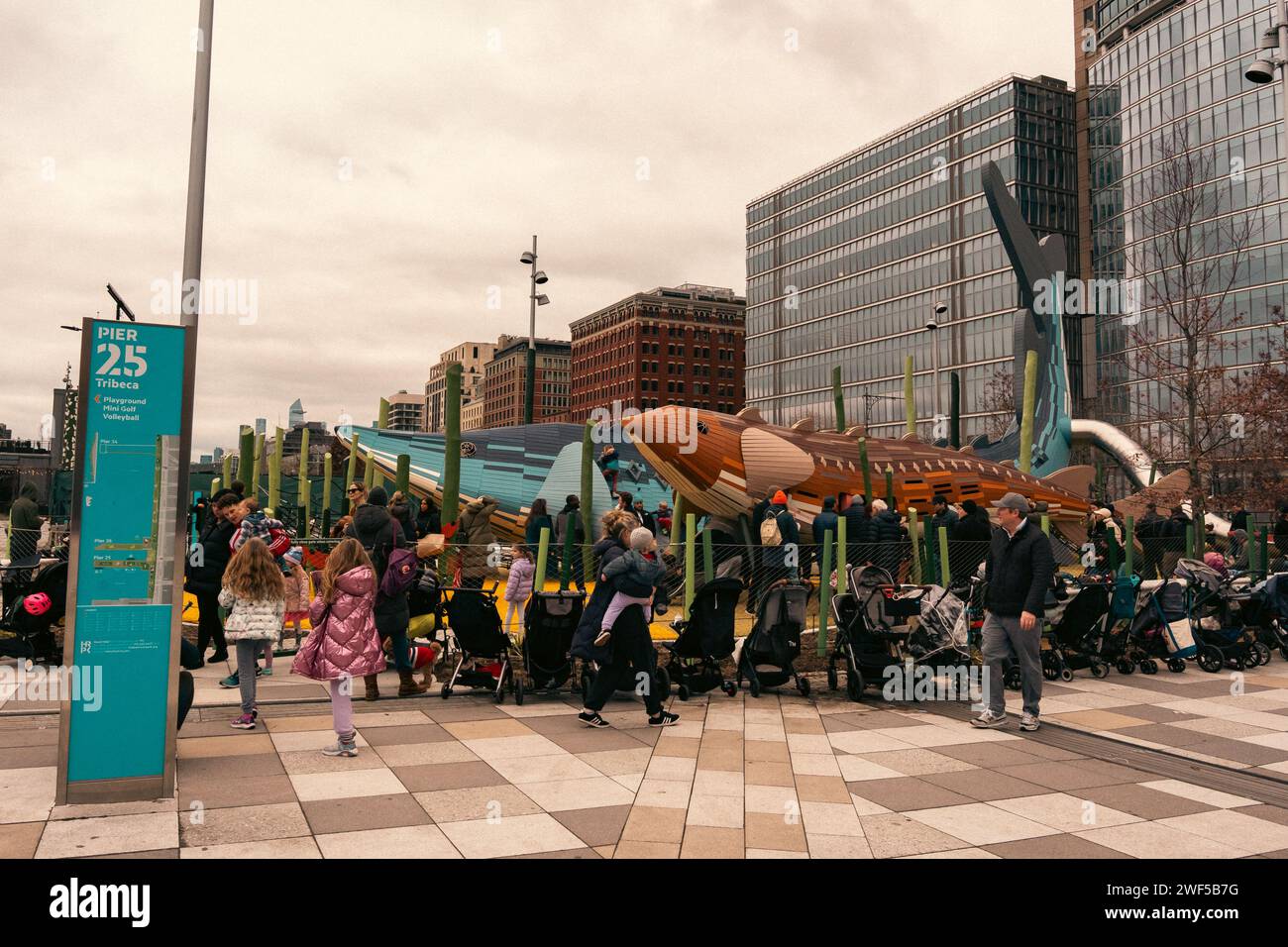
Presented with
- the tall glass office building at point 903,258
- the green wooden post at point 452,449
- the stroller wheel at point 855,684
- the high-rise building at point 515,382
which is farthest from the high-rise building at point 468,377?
the stroller wheel at point 855,684

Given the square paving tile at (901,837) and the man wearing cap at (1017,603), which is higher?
the man wearing cap at (1017,603)

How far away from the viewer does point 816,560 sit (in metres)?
13.2

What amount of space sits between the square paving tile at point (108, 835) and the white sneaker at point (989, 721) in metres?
6.04

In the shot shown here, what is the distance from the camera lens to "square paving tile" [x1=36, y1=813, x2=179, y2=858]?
456 cm

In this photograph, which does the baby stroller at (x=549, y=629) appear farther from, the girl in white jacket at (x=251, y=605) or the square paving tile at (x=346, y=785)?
the square paving tile at (x=346, y=785)

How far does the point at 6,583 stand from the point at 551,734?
7.50m

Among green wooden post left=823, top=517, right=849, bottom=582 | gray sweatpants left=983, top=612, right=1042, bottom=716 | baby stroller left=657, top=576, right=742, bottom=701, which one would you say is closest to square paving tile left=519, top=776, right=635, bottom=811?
baby stroller left=657, top=576, right=742, bottom=701

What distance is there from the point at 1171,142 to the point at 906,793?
55.5 meters

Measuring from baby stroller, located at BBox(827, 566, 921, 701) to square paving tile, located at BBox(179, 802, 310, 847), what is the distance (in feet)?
18.0

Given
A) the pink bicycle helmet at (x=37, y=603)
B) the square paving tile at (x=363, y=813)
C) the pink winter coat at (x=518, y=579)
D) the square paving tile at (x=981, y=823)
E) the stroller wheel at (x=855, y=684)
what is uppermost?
the pink winter coat at (x=518, y=579)

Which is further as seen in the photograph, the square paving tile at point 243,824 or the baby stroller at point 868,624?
the baby stroller at point 868,624

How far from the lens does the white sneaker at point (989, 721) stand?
26.2 feet
